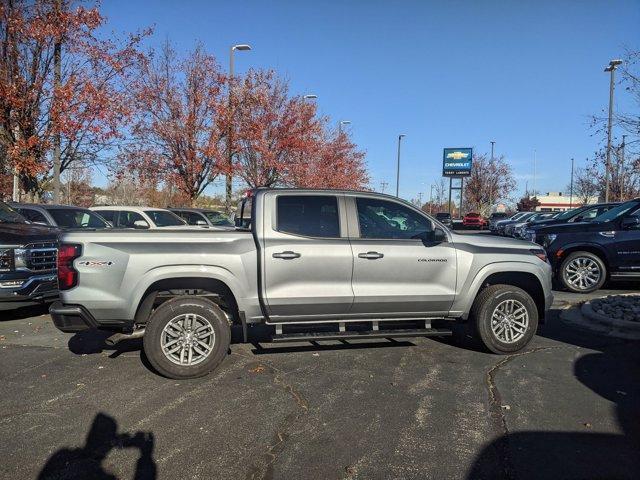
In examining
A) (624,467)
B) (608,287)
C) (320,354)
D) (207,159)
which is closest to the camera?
(624,467)

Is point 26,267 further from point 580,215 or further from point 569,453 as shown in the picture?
point 580,215

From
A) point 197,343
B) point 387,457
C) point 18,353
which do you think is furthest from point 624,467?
point 18,353

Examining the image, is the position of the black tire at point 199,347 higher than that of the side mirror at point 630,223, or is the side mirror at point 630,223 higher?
the side mirror at point 630,223

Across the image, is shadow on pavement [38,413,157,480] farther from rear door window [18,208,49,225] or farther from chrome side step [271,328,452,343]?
rear door window [18,208,49,225]

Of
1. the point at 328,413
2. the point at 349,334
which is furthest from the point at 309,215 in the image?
the point at 328,413

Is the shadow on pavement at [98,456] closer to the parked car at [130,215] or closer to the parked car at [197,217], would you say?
the parked car at [130,215]

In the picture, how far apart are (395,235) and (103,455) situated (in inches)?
139

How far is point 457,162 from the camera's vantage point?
178ft

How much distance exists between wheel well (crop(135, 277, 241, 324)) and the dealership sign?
170 ft

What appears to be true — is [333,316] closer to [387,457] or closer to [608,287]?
[387,457]

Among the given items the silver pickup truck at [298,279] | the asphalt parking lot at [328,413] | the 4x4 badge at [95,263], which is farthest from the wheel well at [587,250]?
the 4x4 badge at [95,263]

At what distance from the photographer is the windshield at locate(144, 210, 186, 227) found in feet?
44.0

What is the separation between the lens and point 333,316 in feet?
18.0

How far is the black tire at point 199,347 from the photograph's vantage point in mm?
5016
